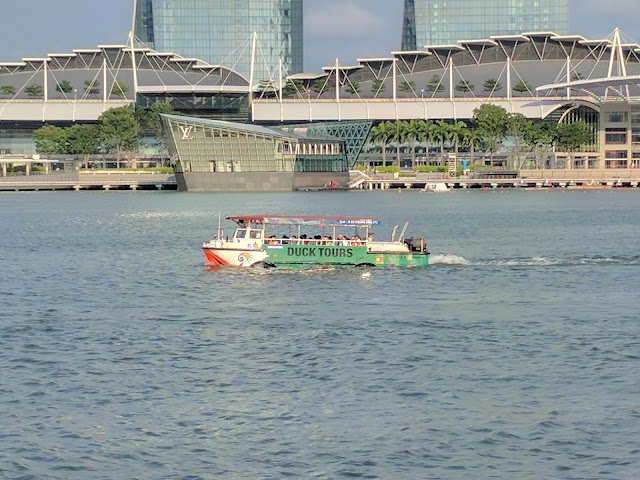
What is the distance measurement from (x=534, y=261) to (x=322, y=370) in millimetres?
36867

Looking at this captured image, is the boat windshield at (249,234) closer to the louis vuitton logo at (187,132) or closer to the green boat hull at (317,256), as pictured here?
the green boat hull at (317,256)

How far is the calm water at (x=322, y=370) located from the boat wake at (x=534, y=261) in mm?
285

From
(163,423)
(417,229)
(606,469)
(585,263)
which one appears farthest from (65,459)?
(417,229)

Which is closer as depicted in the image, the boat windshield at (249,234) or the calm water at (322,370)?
the calm water at (322,370)

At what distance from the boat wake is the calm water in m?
0.28

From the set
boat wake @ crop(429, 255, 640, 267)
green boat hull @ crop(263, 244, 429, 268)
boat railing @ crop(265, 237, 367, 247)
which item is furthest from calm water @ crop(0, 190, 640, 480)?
boat railing @ crop(265, 237, 367, 247)

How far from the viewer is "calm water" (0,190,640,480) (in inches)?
1209

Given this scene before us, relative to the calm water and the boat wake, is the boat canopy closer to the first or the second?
the calm water

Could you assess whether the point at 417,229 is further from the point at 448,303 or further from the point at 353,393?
the point at 353,393

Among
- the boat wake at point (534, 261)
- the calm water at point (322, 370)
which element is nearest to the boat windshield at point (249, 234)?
the calm water at point (322, 370)

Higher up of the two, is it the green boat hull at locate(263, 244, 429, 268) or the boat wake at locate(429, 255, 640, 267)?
the green boat hull at locate(263, 244, 429, 268)

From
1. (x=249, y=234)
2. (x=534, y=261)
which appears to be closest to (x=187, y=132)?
(x=534, y=261)

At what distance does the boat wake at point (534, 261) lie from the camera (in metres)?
73.4

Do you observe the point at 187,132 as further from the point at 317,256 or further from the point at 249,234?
the point at 317,256
